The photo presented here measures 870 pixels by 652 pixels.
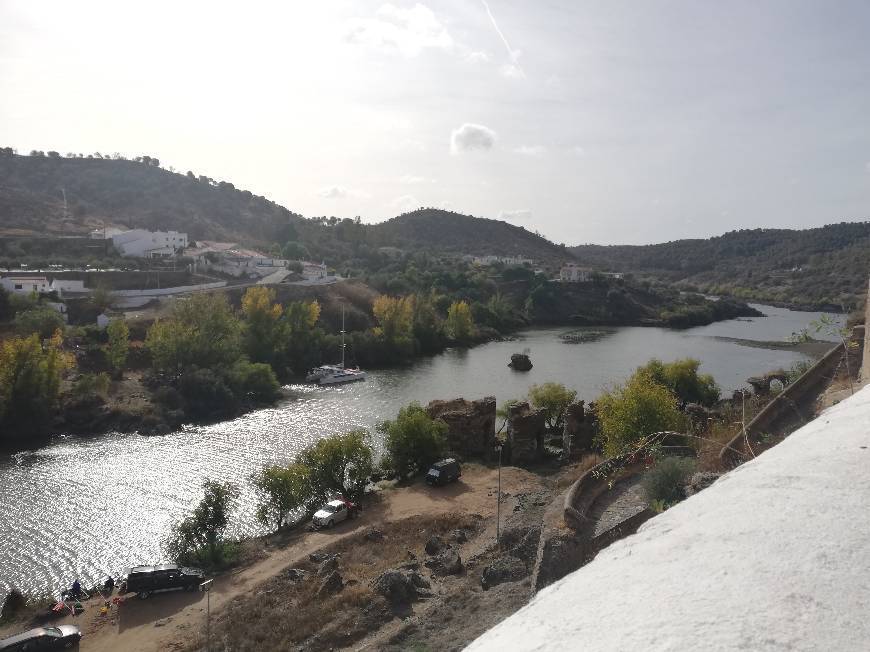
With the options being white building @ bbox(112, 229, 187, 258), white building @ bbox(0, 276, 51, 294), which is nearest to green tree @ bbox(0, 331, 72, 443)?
white building @ bbox(0, 276, 51, 294)

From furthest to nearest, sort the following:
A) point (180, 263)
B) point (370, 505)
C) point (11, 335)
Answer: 1. point (180, 263)
2. point (11, 335)
3. point (370, 505)

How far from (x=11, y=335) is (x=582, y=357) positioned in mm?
40324

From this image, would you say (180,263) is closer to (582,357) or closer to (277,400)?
(277,400)

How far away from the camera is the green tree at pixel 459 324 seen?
196 feet

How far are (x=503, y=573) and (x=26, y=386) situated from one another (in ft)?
87.9

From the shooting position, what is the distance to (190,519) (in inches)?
709

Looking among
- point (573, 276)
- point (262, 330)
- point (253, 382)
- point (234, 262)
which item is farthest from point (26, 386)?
point (573, 276)

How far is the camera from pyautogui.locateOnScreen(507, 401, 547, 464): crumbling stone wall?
2503cm

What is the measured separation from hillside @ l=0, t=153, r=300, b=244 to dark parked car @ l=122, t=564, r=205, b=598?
7457cm

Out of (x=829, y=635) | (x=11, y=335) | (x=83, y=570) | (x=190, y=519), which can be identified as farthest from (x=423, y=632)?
(x=11, y=335)

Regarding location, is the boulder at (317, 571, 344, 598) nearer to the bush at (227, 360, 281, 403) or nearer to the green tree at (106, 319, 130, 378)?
the bush at (227, 360, 281, 403)

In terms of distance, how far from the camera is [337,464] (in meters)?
21.0

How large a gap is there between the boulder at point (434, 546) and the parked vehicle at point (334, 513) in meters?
3.82

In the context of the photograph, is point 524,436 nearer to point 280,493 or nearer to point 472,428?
point 472,428
